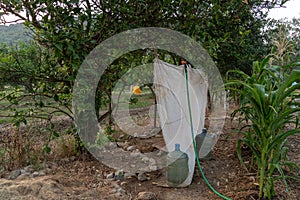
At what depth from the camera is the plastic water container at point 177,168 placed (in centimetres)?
220

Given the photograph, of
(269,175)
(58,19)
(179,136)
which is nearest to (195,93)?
(179,136)

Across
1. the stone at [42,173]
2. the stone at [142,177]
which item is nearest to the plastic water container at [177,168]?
the stone at [142,177]

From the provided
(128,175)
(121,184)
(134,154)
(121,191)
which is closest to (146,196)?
(121,191)

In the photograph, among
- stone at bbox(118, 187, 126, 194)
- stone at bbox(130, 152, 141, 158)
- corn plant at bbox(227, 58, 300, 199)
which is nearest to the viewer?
corn plant at bbox(227, 58, 300, 199)

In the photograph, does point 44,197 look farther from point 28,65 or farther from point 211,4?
point 211,4

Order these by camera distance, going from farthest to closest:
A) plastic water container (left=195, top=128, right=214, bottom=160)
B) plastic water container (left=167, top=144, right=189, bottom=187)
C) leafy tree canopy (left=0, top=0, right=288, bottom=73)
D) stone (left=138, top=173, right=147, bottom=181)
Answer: plastic water container (left=195, top=128, right=214, bottom=160), stone (left=138, top=173, right=147, bottom=181), plastic water container (left=167, top=144, right=189, bottom=187), leafy tree canopy (left=0, top=0, right=288, bottom=73)

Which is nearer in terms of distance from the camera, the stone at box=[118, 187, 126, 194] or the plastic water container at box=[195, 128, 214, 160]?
the stone at box=[118, 187, 126, 194]

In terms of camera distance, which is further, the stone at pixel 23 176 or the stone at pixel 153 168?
the stone at pixel 153 168

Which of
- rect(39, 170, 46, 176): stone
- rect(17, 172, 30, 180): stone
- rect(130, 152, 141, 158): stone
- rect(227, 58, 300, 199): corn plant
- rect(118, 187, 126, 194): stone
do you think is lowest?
rect(118, 187, 126, 194): stone

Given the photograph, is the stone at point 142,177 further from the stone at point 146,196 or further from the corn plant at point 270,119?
the corn plant at point 270,119

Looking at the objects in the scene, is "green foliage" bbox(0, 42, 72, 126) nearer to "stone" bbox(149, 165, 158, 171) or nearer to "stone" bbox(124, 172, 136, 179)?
"stone" bbox(124, 172, 136, 179)

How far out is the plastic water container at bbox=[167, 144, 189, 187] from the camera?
7.22ft

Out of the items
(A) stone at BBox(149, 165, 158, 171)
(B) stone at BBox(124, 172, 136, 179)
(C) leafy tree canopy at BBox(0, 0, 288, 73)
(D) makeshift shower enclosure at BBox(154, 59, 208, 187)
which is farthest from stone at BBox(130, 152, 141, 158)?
(C) leafy tree canopy at BBox(0, 0, 288, 73)

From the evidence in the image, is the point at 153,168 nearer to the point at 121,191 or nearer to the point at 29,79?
the point at 121,191
